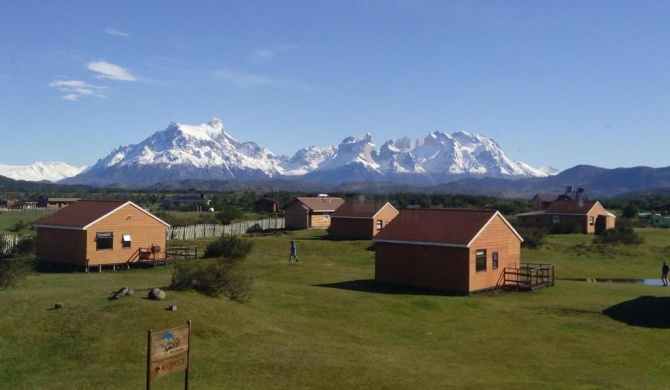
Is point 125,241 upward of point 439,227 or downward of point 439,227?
downward

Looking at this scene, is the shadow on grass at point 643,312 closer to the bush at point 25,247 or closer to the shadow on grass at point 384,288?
the shadow on grass at point 384,288

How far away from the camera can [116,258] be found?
1807 inches

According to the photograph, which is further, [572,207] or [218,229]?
[572,207]

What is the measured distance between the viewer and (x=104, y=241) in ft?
149

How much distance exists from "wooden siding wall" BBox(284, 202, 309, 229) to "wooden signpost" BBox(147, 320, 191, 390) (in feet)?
224

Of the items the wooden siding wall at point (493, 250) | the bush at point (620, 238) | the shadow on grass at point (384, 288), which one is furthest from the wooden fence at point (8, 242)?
the bush at point (620, 238)

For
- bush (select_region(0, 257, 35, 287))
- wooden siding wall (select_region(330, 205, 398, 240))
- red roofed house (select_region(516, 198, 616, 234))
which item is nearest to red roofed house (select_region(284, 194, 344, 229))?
wooden siding wall (select_region(330, 205, 398, 240))

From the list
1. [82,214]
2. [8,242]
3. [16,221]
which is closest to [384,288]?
[82,214]

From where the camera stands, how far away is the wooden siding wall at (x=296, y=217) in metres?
83.2

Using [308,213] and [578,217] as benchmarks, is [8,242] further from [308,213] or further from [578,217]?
[578,217]

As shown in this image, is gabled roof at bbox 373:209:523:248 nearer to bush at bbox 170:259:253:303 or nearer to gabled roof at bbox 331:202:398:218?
bush at bbox 170:259:253:303

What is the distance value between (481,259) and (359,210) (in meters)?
33.2

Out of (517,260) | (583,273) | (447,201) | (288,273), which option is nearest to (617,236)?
(583,273)

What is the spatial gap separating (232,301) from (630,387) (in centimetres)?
1547
